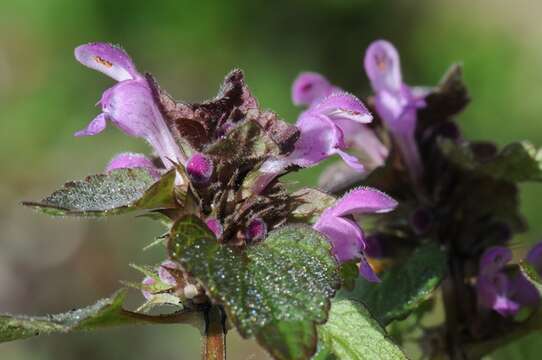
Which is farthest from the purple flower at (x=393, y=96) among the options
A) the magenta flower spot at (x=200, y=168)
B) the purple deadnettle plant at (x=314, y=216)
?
the magenta flower spot at (x=200, y=168)

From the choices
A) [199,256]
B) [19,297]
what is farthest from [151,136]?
[19,297]

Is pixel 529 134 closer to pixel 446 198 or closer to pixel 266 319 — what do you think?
pixel 446 198

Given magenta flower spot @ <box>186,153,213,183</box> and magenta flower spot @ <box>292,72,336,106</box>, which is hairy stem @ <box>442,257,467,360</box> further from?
magenta flower spot @ <box>186,153,213,183</box>

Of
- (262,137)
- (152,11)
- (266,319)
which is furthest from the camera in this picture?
(152,11)

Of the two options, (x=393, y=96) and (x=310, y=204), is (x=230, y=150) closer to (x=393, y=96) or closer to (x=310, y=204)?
(x=310, y=204)

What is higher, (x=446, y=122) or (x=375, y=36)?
(x=446, y=122)

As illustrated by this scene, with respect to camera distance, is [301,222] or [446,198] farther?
[446,198]
